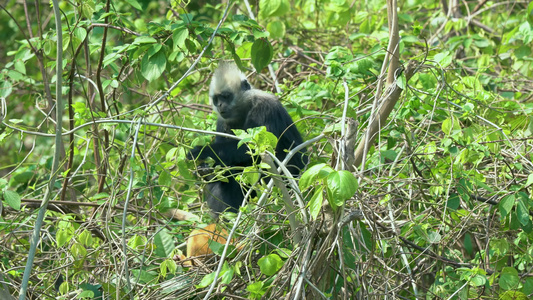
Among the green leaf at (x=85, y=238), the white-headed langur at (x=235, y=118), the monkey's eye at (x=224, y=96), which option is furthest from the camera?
the monkey's eye at (x=224, y=96)

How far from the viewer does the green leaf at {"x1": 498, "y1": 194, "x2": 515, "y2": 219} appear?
313 cm

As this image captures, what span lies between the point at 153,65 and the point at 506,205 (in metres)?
1.94

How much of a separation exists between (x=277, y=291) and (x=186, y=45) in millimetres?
1465

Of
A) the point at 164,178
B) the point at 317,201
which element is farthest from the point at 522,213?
the point at 164,178

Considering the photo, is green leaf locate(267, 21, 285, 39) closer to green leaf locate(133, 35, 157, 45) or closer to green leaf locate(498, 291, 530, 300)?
green leaf locate(133, 35, 157, 45)

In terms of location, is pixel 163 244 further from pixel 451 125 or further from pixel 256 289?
pixel 451 125

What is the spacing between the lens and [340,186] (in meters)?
2.21

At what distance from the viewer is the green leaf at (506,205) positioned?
3135mm

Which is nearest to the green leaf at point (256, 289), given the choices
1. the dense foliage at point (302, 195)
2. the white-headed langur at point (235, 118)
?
the dense foliage at point (302, 195)

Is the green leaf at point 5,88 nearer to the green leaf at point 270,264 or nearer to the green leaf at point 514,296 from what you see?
the green leaf at point 270,264

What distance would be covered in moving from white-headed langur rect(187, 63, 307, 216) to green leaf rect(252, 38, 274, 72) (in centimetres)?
126

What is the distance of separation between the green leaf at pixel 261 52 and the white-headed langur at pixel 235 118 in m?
1.26

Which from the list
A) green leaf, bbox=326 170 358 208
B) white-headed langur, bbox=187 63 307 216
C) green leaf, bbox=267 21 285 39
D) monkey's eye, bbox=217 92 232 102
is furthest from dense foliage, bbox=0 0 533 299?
green leaf, bbox=267 21 285 39

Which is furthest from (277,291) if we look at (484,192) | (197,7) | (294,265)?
(197,7)
